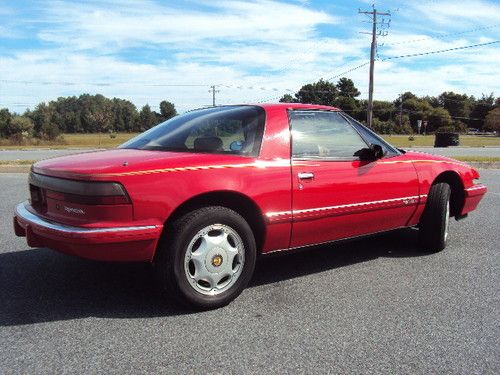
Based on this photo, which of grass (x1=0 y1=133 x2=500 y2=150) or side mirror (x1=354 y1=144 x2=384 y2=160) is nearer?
side mirror (x1=354 y1=144 x2=384 y2=160)

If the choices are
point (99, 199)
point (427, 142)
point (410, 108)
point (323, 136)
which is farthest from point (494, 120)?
point (99, 199)

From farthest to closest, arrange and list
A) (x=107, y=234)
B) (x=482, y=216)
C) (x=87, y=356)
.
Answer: (x=482, y=216)
(x=107, y=234)
(x=87, y=356)

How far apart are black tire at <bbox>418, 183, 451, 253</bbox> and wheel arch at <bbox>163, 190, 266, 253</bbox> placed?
6.56 ft

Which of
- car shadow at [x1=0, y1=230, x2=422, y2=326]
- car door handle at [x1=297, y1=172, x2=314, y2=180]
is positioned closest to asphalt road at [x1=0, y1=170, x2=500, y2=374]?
car shadow at [x1=0, y1=230, x2=422, y2=326]

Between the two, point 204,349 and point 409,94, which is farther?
point 409,94

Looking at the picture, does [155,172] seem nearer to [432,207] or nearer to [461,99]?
[432,207]

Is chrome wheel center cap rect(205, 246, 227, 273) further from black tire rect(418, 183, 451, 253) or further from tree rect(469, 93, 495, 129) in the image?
tree rect(469, 93, 495, 129)

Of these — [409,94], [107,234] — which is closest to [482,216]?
[107,234]

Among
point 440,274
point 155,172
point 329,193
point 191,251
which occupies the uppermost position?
point 155,172

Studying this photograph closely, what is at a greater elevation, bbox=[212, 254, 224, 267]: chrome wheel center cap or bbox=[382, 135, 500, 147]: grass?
bbox=[212, 254, 224, 267]: chrome wheel center cap

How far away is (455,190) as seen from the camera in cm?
514

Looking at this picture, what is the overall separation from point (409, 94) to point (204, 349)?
418 feet

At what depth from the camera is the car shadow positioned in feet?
10.6

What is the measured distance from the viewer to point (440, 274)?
4129 mm
